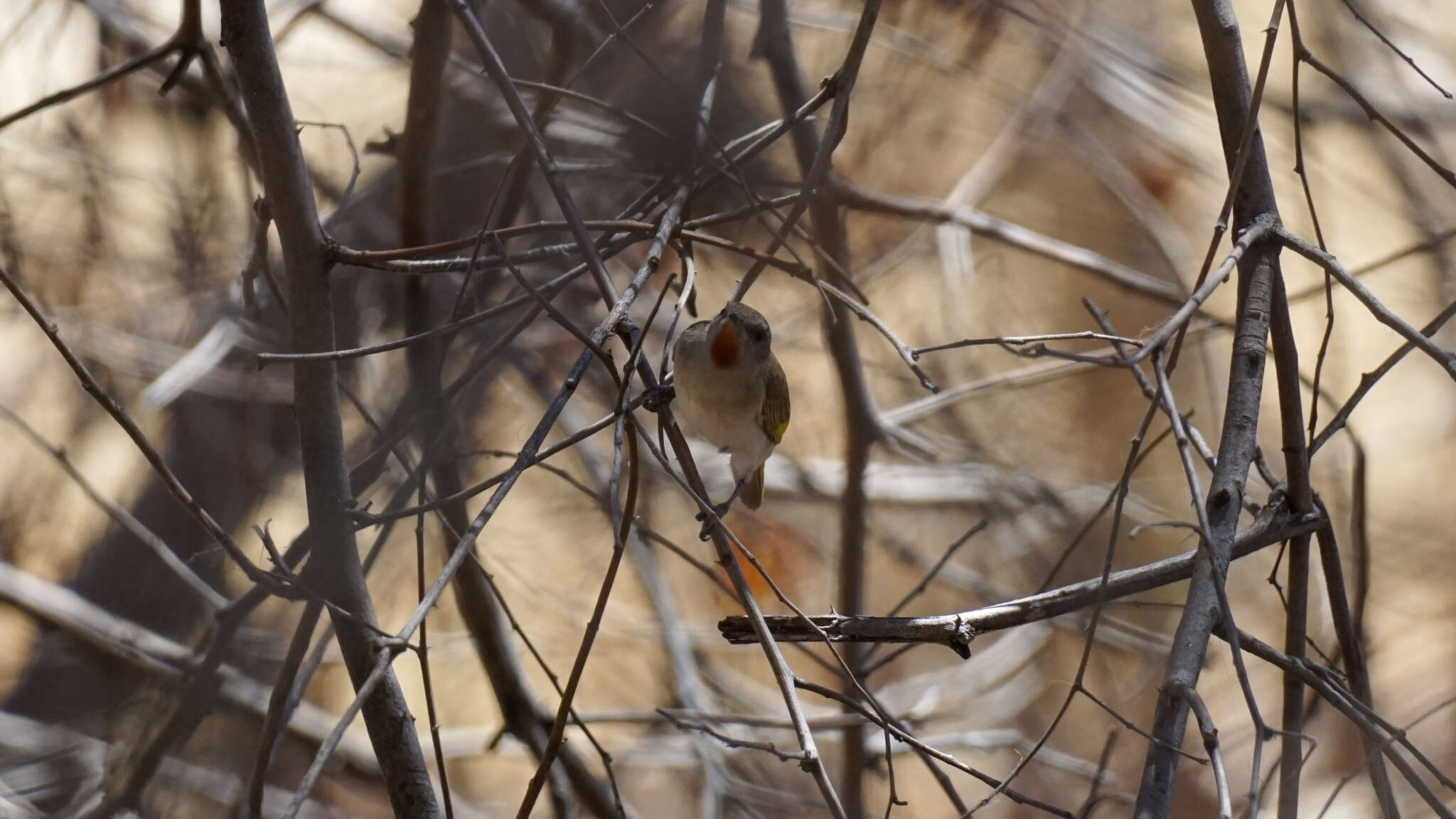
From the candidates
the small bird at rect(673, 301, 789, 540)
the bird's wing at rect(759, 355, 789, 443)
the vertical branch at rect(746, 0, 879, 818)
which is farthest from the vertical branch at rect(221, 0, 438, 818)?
the vertical branch at rect(746, 0, 879, 818)

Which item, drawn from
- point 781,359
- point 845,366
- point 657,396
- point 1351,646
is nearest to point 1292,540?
point 1351,646

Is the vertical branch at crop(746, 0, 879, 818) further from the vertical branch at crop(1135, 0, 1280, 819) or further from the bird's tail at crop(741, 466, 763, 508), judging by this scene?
the vertical branch at crop(1135, 0, 1280, 819)

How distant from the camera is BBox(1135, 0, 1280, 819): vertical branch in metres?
0.60

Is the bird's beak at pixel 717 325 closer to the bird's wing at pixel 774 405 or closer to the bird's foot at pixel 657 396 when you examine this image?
the bird's wing at pixel 774 405

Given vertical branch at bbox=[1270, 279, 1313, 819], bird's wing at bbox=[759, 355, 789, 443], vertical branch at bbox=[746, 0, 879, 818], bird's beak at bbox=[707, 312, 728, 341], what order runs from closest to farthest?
vertical branch at bbox=[1270, 279, 1313, 819], bird's beak at bbox=[707, 312, 728, 341], bird's wing at bbox=[759, 355, 789, 443], vertical branch at bbox=[746, 0, 879, 818]

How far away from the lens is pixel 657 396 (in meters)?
0.64

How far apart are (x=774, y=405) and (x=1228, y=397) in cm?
52

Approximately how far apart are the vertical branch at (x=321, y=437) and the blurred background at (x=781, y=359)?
0.66 feet

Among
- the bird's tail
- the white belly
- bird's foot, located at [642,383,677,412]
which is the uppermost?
the bird's tail

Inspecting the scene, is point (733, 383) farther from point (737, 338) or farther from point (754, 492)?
point (754, 492)

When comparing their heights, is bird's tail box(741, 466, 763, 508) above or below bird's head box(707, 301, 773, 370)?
above

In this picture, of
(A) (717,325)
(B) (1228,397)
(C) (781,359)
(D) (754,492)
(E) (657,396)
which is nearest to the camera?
(E) (657,396)

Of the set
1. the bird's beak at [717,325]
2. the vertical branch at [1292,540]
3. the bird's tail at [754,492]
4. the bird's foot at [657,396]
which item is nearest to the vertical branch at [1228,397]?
the vertical branch at [1292,540]

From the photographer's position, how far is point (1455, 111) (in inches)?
72.7
